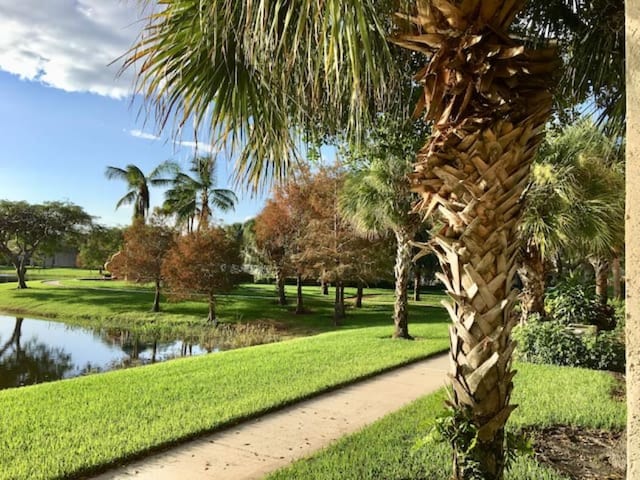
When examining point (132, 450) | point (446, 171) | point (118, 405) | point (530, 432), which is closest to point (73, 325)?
point (118, 405)

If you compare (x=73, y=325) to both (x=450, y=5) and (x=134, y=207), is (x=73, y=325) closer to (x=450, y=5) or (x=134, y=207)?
(x=134, y=207)

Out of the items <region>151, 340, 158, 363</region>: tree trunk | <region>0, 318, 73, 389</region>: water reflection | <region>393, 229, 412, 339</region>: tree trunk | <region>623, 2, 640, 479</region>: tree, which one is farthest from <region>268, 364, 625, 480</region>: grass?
<region>151, 340, 158, 363</region>: tree trunk

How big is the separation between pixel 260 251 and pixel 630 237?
78.2ft

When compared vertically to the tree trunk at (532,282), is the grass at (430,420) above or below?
below

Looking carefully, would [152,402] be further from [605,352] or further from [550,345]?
[605,352]

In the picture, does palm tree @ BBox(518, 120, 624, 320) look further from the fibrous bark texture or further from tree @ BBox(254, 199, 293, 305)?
tree @ BBox(254, 199, 293, 305)

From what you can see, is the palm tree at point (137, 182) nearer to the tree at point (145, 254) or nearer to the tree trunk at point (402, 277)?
the tree at point (145, 254)

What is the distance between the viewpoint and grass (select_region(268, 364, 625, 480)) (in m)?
4.23

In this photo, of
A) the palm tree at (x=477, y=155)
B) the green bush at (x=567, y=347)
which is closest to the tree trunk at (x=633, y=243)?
the palm tree at (x=477, y=155)

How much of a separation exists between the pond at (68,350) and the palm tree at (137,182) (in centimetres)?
1478

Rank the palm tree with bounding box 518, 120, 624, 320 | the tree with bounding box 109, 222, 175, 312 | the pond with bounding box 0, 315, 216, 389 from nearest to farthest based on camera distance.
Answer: the palm tree with bounding box 518, 120, 624, 320, the pond with bounding box 0, 315, 216, 389, the tree with bounding box 109, 222, 175, 312

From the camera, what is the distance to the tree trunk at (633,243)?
1.68 meters

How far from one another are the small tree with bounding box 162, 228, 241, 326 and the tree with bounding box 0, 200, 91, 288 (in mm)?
17885

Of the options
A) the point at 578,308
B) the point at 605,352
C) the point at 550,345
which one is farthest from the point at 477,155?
the point at 578,308
